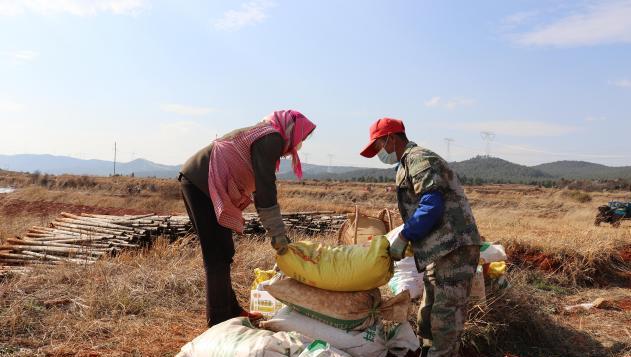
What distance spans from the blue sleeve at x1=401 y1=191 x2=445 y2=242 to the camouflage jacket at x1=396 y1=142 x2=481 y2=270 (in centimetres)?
4

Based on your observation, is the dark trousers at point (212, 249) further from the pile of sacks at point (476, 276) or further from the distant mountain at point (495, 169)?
the distant mountain at point (495, 169)

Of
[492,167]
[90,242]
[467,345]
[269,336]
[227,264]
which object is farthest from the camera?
[492,167]

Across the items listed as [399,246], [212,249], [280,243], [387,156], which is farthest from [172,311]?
[387,156]

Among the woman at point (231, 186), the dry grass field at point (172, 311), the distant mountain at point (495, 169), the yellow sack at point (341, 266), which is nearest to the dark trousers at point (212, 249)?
the woman at point (231, 186)

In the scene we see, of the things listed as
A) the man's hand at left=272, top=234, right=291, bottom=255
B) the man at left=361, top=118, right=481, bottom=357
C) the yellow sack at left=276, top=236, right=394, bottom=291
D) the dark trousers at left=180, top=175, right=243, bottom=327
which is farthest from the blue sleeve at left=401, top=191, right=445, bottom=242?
the dark trousers at left=180, top=175, right=243, bottom=327

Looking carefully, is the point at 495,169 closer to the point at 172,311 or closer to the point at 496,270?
the point at 496,270

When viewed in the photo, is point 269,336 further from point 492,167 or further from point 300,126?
point 492,167

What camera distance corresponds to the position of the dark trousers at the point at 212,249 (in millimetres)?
3467

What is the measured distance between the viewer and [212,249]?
3477 millimetres

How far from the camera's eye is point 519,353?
4.11m

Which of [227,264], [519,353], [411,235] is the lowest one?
[519,353]

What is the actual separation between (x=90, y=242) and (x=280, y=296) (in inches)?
184

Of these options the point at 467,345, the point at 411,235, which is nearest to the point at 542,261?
the point at 467,345

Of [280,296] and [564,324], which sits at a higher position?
[280,296]
